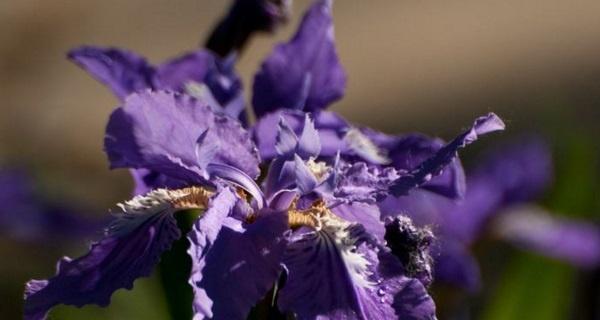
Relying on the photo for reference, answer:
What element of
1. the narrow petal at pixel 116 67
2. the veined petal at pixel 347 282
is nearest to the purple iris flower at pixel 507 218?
the narrow petal at pixel 116 67

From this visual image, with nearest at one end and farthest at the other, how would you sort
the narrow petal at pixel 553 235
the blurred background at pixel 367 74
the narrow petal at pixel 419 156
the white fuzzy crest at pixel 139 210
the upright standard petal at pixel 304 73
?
the white fuzzy crest at pixel 139 210, the narrow petal at pixel 419 156, the upright standard petal at pixel 304 73, the narrow petal at pixel 553 235, the blurred background at pixel 367 74

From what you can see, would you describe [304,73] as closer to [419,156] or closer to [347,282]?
[419,156]

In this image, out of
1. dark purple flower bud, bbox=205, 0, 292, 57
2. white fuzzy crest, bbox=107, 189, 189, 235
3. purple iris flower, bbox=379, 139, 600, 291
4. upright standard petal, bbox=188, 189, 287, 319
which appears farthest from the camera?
purple iris flower, bbox=379, 139, 600, 291

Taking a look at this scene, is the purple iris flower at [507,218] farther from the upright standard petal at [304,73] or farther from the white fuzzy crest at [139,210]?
the white fuzzy crest at [139,210]

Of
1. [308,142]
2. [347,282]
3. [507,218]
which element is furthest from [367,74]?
[347,282]

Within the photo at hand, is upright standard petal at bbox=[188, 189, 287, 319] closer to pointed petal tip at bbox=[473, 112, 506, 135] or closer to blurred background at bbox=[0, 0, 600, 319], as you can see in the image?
pointed petal tip at bbox=[473, 112, 506, 135]

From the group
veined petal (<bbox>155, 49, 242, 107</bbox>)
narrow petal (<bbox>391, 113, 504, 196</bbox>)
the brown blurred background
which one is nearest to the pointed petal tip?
narrow petal (<bbox>391, 113, 504, 196</bbox>)
